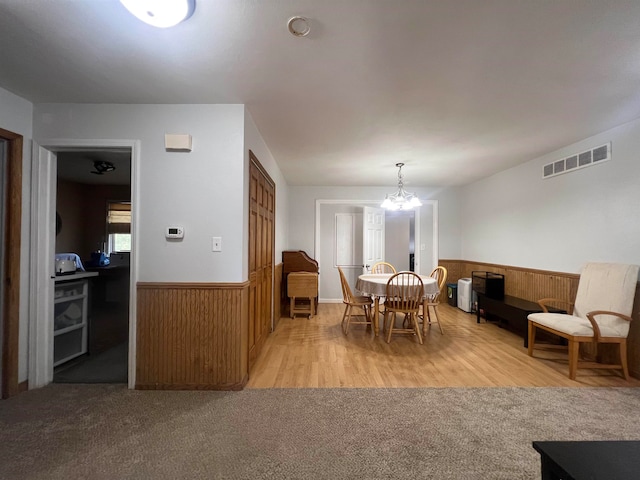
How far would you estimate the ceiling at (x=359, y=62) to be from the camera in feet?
4.60

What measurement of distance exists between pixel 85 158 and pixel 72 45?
98.8 inches

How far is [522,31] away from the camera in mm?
1509

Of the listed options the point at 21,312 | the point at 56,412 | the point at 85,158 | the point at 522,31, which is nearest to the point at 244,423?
the point at 56,412

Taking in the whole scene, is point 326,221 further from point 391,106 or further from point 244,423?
point 244,423

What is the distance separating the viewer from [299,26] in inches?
58.2

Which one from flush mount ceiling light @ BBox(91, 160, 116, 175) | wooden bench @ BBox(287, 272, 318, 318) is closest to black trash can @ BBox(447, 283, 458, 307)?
wooden bench @ BBox(287, 272, 318, 318)

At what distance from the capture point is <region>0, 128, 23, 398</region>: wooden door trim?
7.09ft

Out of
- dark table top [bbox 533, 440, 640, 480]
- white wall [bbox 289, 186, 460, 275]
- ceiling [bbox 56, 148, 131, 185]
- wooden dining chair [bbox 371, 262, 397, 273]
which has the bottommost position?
dark table top [bbox 533, 440, 640, 480]

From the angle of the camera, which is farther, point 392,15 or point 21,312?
point 21,312

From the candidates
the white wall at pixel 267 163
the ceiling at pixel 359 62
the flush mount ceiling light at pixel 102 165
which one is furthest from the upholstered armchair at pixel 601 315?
the flush mount ceiling light at pixel 102 165

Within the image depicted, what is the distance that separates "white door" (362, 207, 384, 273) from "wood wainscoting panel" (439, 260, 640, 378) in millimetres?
1833

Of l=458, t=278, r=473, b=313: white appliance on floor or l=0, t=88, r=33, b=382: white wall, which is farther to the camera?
l=458, t=278, r=473, b=313: white appliance on floor

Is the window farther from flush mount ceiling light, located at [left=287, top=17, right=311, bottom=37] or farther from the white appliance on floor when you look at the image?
the white appliance on floor

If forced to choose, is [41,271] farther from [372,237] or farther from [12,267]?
[372,237]
